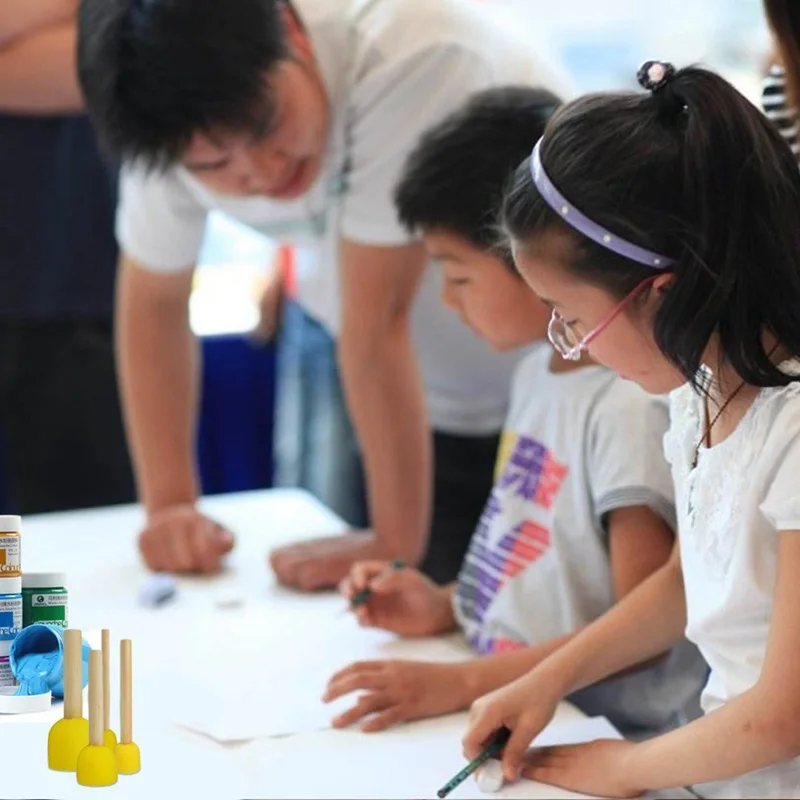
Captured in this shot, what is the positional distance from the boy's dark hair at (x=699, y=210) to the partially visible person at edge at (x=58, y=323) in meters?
1.00

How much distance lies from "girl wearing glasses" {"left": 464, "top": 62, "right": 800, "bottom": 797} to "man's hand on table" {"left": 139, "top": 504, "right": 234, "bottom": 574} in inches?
20.6

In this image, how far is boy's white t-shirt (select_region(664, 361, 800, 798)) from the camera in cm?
77

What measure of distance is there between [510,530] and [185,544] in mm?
375

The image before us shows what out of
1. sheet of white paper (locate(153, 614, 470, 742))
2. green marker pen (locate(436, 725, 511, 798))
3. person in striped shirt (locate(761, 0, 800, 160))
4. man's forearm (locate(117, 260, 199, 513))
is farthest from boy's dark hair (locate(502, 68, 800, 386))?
man's forearm (locate(117, 260, 199, 513))

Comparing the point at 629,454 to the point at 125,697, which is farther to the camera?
the point at 629,454

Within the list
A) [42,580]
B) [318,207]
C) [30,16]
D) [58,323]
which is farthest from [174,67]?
[58,323]

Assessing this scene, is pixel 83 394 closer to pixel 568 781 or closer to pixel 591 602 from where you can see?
pixel 591 602

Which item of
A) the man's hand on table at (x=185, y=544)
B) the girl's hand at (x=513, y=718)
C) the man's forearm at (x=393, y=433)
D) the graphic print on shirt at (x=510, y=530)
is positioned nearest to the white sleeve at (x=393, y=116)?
the man's forearm at (x=393, y=433)

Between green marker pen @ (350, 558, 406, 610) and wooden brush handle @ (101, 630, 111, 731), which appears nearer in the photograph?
wooden brush handle @ (101, 630, 111, 731)

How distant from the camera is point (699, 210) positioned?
2.44 feet

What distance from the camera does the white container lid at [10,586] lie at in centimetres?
59

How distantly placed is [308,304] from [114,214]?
0.36 metres

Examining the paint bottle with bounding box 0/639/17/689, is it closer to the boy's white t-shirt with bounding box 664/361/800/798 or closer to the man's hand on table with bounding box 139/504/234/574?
the boy's white t-shirt with bounding box 664/361/800/798

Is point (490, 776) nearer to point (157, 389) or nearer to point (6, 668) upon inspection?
point (6, 668)
